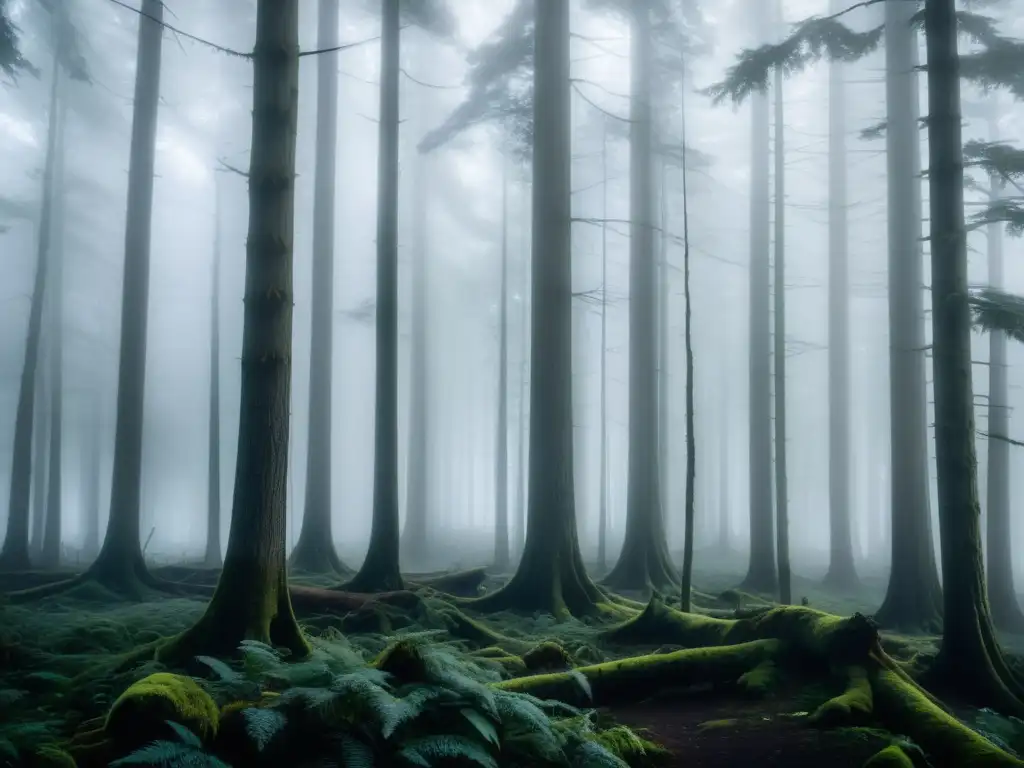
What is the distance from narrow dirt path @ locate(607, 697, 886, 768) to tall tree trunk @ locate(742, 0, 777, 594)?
12.2 m

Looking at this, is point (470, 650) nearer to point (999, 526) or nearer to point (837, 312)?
point (999, 526)

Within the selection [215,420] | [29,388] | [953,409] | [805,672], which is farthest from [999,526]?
[29,388]

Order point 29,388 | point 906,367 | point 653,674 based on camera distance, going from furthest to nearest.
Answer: point 29,388, point 906,367, point 653,674

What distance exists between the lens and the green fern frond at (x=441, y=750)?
421cm

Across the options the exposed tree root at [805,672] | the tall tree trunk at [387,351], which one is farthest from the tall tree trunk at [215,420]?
the exposed tree root at [805,672]

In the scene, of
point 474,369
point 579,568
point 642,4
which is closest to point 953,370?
point 579,568

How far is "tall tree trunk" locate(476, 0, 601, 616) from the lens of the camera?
12.2 metres

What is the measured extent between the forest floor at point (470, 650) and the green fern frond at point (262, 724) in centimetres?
131

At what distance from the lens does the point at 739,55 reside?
1112 centimetres

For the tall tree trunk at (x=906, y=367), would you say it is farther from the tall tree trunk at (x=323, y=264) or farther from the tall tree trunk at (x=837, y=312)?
the tall tree trunk at (x=323, y=264)

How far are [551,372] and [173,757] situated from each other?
30.7ft

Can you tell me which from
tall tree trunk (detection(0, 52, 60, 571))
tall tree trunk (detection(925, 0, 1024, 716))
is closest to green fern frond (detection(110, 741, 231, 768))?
tall tree trunk (detection(925, 0, 1024, 716))

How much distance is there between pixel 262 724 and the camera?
4.11 meters

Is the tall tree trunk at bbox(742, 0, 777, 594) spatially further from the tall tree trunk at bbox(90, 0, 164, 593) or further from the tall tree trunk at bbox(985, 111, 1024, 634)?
the tall tree trunk at bbox(90, 0, 164, 593)
